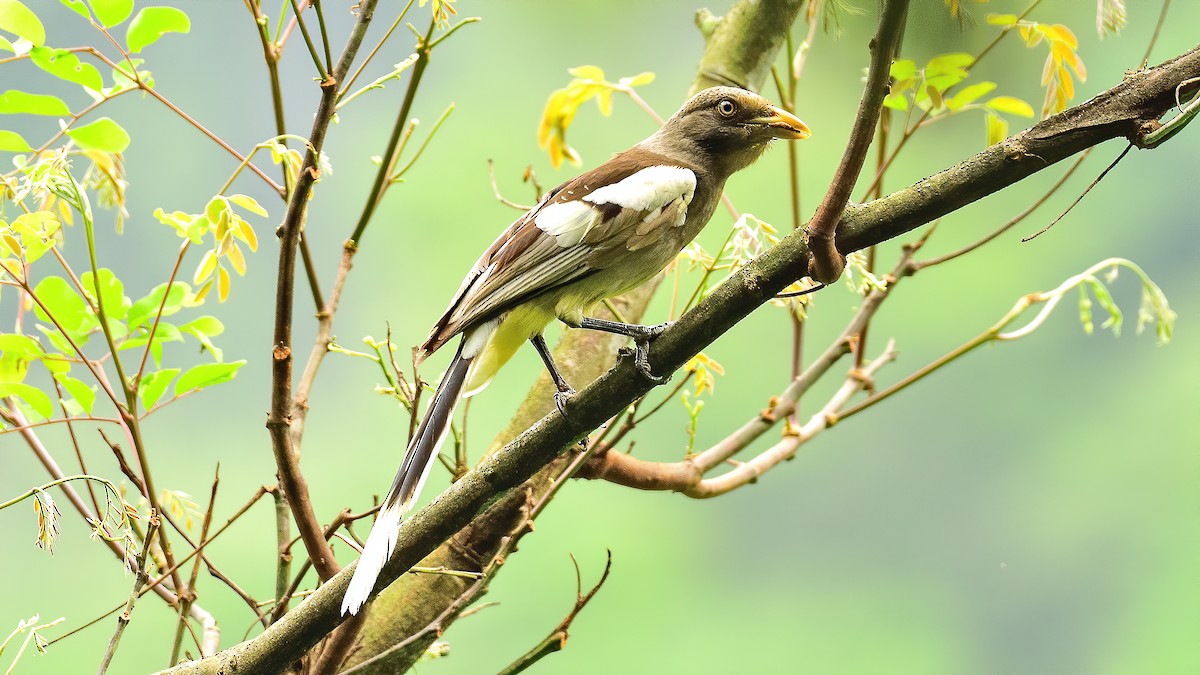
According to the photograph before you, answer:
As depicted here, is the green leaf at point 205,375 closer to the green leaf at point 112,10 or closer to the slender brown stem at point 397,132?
the slender brown stem at point 397,132

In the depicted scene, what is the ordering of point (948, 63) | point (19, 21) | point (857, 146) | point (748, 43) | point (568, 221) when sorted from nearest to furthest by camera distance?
point (857, 146) → point (19, 21) → point (948, 63) → point (568, 221) → point (748, 43)

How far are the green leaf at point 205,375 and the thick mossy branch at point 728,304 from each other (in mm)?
319

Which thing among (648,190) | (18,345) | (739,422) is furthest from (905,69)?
(739,422)

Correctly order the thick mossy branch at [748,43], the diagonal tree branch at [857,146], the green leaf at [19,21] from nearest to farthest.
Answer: the diagonal tree branch at [857,146], the green leaf at [19,21], the thick mossy branch at [748,43]

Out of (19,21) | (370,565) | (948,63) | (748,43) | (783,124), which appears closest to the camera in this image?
(370,565)

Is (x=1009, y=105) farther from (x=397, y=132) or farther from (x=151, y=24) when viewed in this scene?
(x=151, y=24)

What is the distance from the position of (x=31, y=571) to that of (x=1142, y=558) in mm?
2716

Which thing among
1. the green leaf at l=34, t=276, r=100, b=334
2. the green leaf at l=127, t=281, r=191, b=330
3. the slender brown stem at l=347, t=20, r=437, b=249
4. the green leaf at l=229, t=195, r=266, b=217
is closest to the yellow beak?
the slender brown stem at l=347, t=20, r=437, b=249

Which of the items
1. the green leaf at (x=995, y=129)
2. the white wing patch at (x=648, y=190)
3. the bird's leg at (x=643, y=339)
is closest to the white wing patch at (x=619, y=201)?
the white wing patch at (x=648, y=190)

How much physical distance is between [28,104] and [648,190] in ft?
2.35

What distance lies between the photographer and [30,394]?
1.10m

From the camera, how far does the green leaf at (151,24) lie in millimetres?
1056

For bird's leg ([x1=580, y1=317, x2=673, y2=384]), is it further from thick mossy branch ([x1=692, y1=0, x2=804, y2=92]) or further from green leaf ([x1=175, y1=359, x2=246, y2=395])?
thick mossy branch ([x1=692, y1=0, x2=804, y2=92])

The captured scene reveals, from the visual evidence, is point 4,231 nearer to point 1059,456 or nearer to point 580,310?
point 580,310
